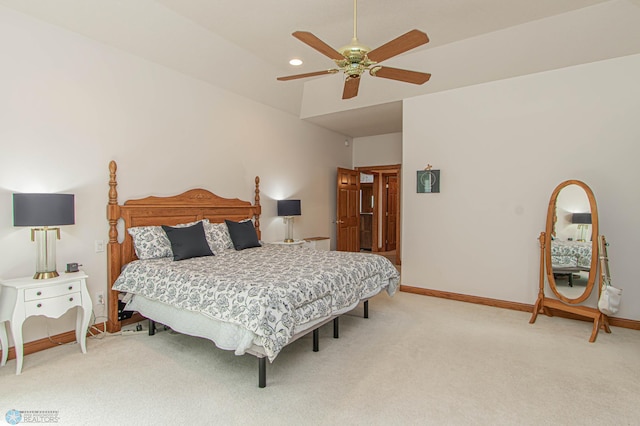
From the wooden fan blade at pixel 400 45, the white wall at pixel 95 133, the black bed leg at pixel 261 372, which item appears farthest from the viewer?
the white wall at pixel 95 133

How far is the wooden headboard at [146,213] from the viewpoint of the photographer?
3533 millimetres

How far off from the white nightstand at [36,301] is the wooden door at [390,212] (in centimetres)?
724

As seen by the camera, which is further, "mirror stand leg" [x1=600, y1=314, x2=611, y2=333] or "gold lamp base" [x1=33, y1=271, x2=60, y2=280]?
"mirror stand leg" [x1=600, y1=314, x2=611, y2=333]

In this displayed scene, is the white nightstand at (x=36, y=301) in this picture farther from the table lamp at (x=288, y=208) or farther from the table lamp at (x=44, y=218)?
the table lamp at (x=288, y=208)

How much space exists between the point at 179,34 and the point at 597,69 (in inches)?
181

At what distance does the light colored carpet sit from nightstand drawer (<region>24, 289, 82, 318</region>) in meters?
0.44

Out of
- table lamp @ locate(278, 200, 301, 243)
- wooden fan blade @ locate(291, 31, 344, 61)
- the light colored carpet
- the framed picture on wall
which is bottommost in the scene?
the light colored carpet

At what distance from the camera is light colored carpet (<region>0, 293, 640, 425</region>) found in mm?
2137

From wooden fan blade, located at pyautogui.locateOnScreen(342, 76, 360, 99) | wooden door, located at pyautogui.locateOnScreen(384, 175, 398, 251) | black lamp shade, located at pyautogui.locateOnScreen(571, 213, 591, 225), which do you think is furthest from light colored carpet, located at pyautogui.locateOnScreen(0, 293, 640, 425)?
wooden door, located at pyautogui.locateOnScreen(384, 175, 398, 251)

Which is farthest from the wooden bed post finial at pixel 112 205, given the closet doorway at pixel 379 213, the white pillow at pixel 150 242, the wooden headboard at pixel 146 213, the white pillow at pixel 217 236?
the closet doorway at pixel 379 213

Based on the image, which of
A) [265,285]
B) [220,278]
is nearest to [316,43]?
[265,285]

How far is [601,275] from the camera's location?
3473 millimetres

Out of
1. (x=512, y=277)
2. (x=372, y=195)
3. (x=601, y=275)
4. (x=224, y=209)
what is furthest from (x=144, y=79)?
(x=372, y=195)

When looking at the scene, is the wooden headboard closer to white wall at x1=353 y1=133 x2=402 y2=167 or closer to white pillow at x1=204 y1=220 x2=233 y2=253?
white pillow at x1=204 y1=220 x2=233 y2=253
